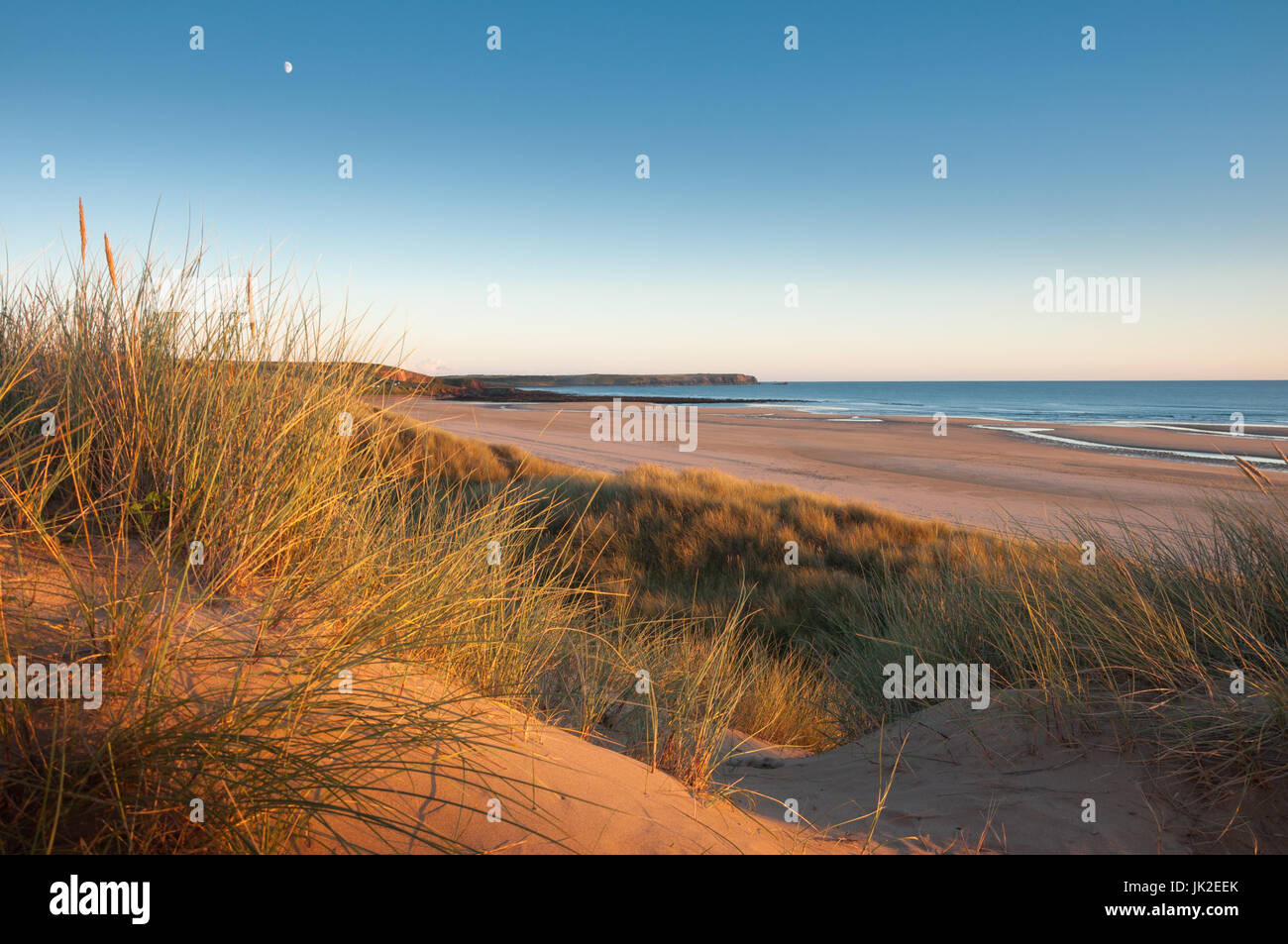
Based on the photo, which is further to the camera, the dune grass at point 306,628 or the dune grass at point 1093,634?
the dune grass at point 1093,634

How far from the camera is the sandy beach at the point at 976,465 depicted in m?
13.8

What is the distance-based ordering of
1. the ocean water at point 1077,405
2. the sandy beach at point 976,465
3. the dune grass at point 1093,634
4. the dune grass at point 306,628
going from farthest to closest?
the ocean water at point 1077,405, the sandy beach at point 976,465, the dune grass at point 1093,634, the dune grass at point 306,628

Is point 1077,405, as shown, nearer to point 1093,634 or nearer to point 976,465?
point 976,465

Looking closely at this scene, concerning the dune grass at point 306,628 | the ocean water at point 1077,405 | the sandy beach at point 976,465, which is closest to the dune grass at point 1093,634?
the dune grass at point 306,628

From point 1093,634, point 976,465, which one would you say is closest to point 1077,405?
point 976,465

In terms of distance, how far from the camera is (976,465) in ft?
72.5

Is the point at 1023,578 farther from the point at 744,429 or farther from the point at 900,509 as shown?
the point at 744,429

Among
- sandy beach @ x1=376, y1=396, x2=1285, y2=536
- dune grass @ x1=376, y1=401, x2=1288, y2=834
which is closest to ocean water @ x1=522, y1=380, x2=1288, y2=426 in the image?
sandy beach @ x1=376, y1=396, x2=1285, y2=536

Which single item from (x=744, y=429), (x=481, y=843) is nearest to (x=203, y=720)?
(x=481, y=843)

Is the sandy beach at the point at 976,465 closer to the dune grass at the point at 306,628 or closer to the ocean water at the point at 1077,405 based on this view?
the dune grass at the point at 306,628

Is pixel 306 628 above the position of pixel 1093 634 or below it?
above

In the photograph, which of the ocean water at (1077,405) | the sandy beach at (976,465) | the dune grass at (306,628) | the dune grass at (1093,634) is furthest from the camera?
the ocean water at (1077,405)
